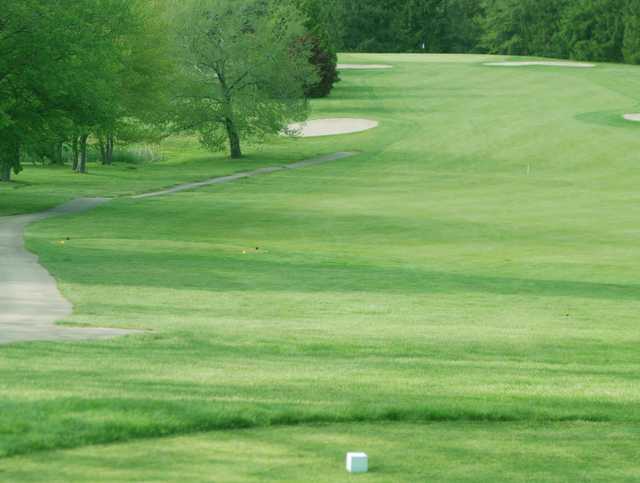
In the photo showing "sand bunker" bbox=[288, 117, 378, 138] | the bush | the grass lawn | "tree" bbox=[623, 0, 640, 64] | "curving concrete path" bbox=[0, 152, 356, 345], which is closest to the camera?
the grass lawn

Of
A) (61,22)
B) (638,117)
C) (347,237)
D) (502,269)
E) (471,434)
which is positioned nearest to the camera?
(471,434)

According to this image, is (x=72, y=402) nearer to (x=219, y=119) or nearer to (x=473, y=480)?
(x=473, y=480)

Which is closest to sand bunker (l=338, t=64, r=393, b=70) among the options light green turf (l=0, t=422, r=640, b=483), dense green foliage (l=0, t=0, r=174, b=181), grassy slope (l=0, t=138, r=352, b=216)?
grassy slope (l=0, t=138, r=352, b=216)

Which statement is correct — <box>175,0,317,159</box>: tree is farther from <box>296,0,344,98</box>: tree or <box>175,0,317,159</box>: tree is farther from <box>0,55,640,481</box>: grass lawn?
<box>0,55,640,481</box>: grass lawn

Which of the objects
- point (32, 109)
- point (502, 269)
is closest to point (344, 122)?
point (32, 109)

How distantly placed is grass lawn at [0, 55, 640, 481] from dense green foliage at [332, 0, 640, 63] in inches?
2588

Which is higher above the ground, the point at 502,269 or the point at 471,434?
the point at 471,434

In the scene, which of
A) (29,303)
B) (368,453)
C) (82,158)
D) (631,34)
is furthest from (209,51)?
(368,453)

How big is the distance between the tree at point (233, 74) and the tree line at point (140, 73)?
0.06 metres

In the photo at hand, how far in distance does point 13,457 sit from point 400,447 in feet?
8.05

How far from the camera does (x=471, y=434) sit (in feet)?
25.9

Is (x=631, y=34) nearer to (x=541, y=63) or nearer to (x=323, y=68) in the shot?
(x=541, y=63)

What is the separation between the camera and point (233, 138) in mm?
67438

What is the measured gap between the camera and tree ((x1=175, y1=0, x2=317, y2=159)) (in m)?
64.6
